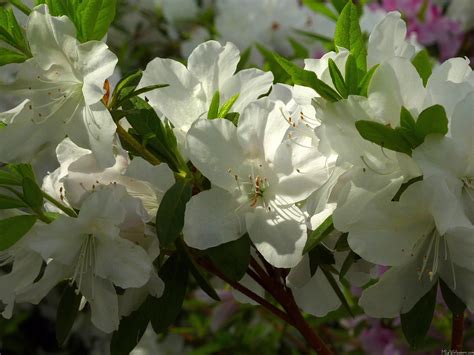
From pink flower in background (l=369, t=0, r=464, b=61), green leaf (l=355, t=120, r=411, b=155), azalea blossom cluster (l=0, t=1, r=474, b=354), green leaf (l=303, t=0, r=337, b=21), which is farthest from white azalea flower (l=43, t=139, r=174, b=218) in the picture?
pink flower in background (l=369, t=0, r=464, b=61)

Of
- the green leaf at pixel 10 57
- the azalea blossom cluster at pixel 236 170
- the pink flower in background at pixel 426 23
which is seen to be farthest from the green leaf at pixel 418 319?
the pink flower in background at pixel 426 23

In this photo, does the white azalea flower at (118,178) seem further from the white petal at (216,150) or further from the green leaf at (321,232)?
the green leaf at (321,232)

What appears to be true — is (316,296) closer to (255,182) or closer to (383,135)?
(255,182)

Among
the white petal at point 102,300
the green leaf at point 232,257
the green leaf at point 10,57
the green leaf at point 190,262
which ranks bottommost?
the white petal at point 102,300

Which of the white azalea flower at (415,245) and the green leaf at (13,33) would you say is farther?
the green leaf at (13,33)

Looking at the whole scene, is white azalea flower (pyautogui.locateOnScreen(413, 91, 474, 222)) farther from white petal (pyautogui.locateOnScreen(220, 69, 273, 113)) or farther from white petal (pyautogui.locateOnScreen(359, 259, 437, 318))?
white petal (pyautogui.locateOnScreen(220, 69, 273, 113))

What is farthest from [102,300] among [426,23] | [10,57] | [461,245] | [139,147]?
[426,23]

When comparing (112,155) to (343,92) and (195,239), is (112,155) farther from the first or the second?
(343,92)

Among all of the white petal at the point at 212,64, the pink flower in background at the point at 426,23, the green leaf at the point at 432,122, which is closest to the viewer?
the green leaf at the point at 432,122
